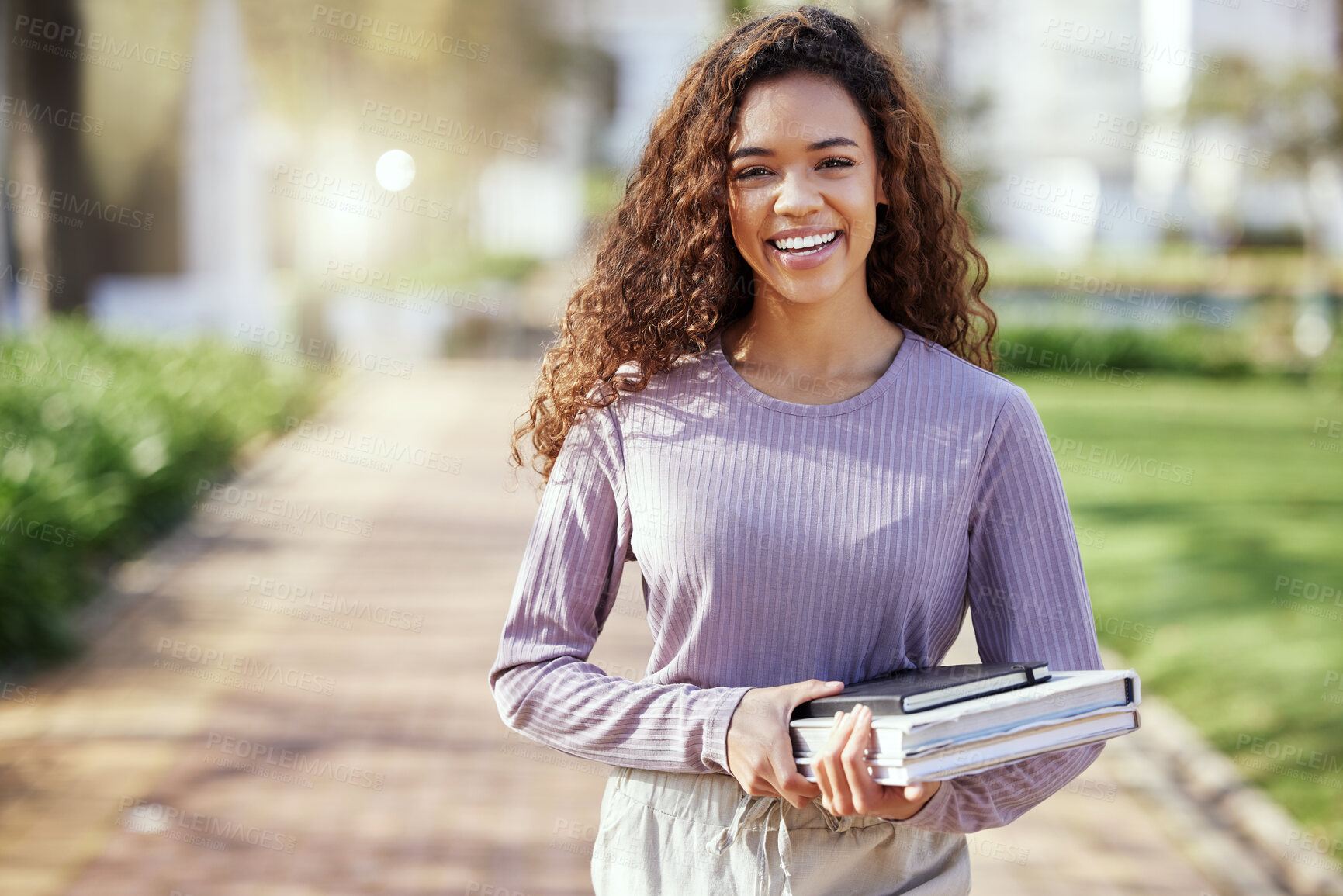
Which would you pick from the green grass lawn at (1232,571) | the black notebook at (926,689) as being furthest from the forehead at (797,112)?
the green grass lawn at (1232,571)

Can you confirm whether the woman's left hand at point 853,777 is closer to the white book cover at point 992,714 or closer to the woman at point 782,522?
the white book cover at point 992,714

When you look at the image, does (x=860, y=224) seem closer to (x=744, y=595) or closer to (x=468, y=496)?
(x=744, y=595)

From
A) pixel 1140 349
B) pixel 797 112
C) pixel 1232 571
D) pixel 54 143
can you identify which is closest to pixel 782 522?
pixel 797 112

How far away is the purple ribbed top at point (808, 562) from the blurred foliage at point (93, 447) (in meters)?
5.64

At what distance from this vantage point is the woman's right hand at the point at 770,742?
1.51 m

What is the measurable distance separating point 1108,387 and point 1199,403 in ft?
7.62

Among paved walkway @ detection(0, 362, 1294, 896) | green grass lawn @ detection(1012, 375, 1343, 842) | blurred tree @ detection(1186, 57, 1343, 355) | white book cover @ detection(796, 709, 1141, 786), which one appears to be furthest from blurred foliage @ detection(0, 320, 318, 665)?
blurred tree @ detection(1186, 57, 1343, 355)

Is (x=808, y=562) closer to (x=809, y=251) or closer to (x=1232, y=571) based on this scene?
(x=809, y=251)

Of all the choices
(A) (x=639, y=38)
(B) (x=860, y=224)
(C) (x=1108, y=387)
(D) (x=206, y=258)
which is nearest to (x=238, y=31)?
(D) (x=206, y=258)

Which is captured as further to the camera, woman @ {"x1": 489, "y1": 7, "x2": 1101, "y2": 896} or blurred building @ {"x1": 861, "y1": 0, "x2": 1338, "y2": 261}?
blurred building @ {"x1": 861, "y1": 0, "x2": 1338, "y2": 261}

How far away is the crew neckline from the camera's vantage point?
1.72 m

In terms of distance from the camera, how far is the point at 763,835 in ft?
5.47

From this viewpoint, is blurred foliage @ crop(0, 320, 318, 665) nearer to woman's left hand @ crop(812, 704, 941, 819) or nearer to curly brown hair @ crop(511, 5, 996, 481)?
Answer: curly brown hair @ crop(511, 5, 996, 481)

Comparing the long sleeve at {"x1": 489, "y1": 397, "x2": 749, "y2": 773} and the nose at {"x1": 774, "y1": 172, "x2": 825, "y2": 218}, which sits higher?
the nose at {"x1": 774, "y1": 172, "x2": 825, "y2": 218}
